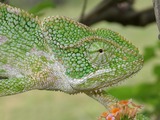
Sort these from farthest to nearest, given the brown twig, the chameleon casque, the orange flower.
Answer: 1. the brown twig
2. the chameleon casque
3. the orange flower

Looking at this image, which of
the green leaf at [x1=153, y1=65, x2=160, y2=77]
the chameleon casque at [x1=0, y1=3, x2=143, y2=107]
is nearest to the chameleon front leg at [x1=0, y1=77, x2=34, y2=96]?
the chameleon casque at [x1=0, y1=3, x2=143, y2=107]

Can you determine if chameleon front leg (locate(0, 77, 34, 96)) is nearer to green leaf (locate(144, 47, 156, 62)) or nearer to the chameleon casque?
the chameleon casque

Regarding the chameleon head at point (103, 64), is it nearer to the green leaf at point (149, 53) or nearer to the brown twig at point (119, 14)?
the brown twig at point (119, 14)

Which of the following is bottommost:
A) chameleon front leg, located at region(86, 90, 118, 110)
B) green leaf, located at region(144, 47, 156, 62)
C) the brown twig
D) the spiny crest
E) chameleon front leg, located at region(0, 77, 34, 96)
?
chameleon front leg, located at region(86, 90, 118, 110)

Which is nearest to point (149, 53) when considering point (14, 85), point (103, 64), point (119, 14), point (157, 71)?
point (157, 71)

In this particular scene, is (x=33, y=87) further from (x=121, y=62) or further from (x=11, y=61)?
(x=121, y=62)

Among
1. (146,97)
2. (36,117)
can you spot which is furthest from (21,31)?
(36,117)

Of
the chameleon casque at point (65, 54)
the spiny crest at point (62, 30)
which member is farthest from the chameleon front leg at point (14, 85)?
the spiny crest at point (62, 30)
